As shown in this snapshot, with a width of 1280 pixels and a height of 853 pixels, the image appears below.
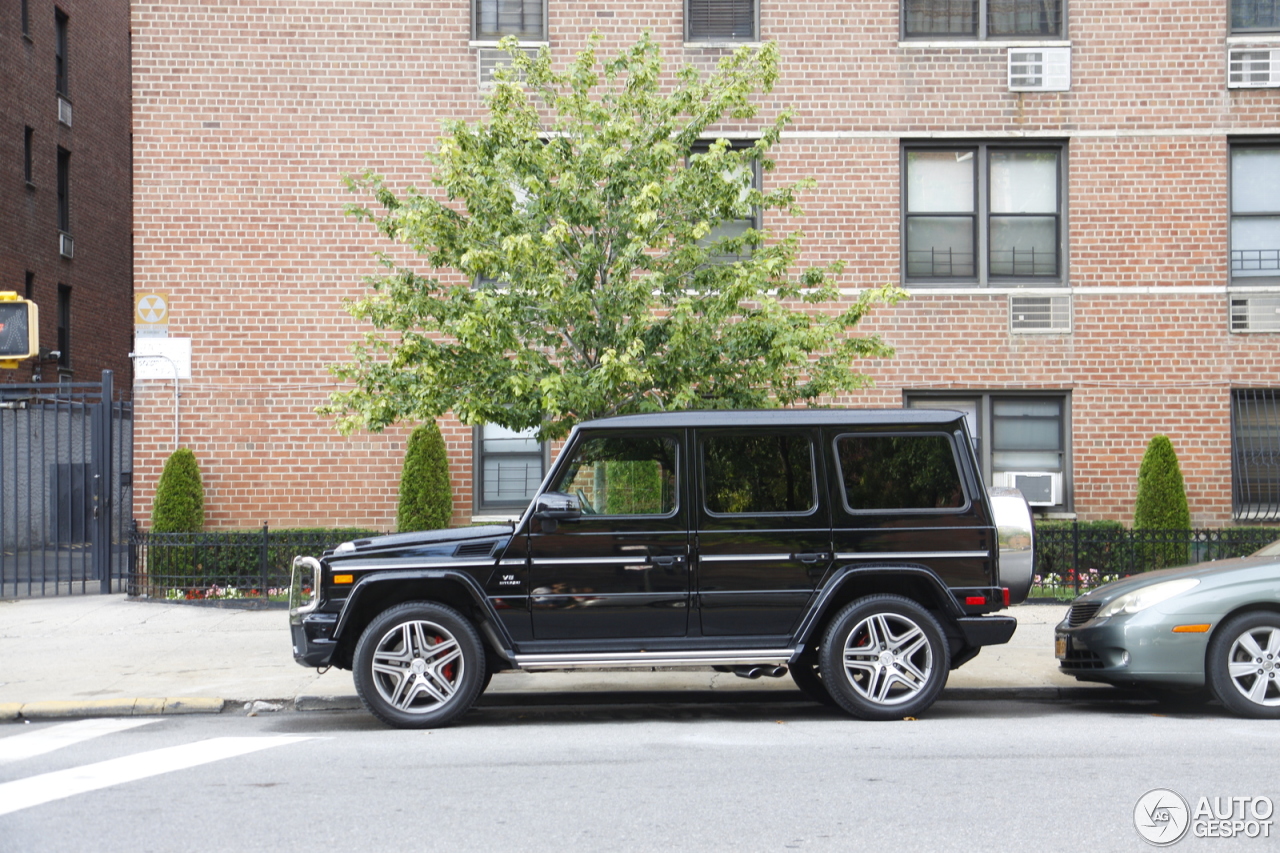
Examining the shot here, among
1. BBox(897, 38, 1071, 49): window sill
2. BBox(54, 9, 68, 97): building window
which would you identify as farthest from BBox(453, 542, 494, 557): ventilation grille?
BBox(54, 9, 68, 97): building window

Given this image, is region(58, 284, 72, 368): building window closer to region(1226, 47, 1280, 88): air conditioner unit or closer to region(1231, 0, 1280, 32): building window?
region(1226, 47, 1280, 88): air conditioner unit

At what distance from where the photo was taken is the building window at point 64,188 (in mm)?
25484

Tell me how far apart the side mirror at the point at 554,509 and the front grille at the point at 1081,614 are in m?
3.60

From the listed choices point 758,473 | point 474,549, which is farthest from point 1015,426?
point 474,549

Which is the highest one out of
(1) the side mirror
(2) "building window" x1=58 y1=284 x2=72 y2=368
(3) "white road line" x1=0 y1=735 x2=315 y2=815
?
(2) "building window" x1=58 y1=284 x2=72 y2=368

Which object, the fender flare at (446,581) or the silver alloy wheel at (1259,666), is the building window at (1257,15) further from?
the fender flare at (446,581)

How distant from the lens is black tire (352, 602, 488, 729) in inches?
301

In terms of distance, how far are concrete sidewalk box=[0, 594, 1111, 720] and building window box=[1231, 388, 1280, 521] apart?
14.2 feet

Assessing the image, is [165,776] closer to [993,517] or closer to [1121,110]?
[993,517]

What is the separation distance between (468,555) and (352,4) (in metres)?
10.3

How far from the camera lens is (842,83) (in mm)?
15758

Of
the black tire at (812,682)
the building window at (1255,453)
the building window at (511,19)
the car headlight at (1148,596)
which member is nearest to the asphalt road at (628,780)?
the black tire at (812,682)

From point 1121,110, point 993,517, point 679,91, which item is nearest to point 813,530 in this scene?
point 993,517

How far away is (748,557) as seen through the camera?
782 centimetres
